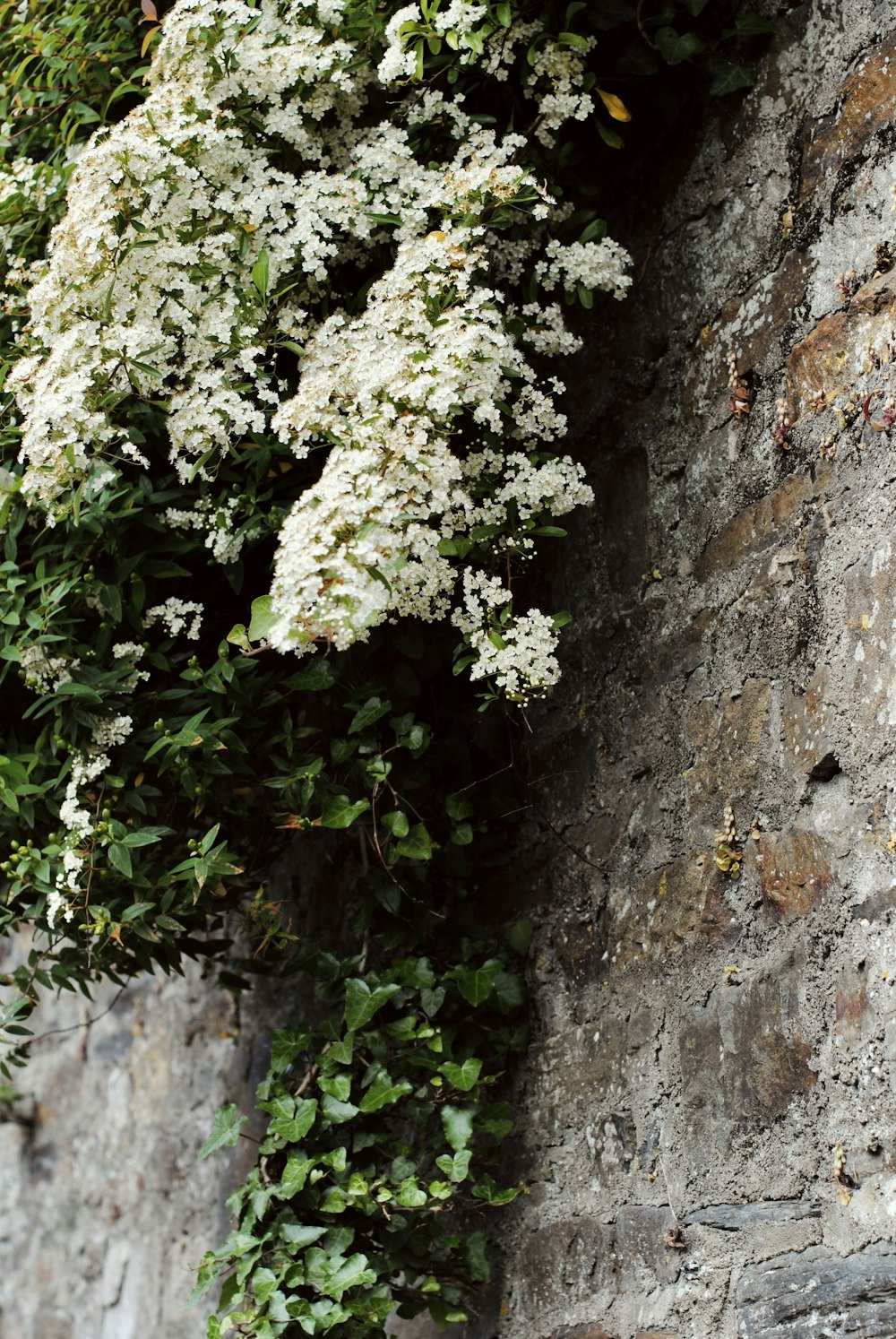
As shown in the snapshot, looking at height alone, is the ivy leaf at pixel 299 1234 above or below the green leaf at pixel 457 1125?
below

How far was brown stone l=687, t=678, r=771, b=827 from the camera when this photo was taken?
1.58m

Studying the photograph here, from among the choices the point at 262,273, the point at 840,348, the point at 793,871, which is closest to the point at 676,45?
the point at 840,348

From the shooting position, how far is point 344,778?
1882 millimetres

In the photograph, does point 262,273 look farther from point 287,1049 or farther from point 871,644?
point 287,1049

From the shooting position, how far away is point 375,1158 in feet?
6.12

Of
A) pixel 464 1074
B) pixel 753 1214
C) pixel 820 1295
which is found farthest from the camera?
pixel 464 1074

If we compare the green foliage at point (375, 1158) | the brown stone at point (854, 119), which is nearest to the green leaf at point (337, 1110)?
the green foliage at point (375, 1158)

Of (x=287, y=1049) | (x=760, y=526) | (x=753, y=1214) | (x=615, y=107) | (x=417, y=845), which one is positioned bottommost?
(x=753, y=1214)

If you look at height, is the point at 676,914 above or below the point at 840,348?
below

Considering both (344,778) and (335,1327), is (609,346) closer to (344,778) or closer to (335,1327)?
(344,778)

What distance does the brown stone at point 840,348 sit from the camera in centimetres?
147

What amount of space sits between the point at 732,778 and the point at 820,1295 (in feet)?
1.92

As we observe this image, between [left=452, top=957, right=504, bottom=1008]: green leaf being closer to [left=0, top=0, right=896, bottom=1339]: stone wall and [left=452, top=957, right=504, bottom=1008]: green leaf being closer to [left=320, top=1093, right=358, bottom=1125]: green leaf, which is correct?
[left=0, top=0, right=896, bottom=1339]: stone wall

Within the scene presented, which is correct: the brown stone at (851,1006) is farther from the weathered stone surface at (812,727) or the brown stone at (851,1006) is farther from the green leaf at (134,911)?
the green leaf at (134,911)
